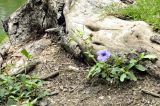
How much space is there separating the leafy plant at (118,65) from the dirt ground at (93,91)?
10 centimetres

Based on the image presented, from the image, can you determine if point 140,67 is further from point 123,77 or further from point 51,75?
point 51,75

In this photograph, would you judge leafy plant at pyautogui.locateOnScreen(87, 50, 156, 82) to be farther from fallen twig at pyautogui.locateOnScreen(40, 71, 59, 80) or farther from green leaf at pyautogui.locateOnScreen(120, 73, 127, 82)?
fallen twig at pyautogui.locateOnScreen(40, 71, 59, 80)

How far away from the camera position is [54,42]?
606 cm

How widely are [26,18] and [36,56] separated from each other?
147cm

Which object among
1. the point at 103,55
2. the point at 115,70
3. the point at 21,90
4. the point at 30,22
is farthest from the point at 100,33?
the point at 30,22

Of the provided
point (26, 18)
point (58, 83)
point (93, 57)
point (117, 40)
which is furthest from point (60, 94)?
point (26, 18)

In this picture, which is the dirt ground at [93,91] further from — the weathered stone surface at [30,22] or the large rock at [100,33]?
the weathered stone surface at [30,22]

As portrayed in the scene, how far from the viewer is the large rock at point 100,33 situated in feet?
16.2

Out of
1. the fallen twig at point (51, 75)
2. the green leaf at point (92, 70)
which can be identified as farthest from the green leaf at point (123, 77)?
the fallen twig at point (51, 75)

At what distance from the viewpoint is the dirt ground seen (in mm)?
4453

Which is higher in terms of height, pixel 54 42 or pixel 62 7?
pixel 62 7

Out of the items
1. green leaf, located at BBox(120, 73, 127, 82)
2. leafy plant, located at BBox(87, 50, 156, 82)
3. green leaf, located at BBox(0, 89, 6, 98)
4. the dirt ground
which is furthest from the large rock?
green leaf, located at BBox(0, 89, 6, 98)

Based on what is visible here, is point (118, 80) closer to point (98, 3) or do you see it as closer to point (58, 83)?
point (58, 83)

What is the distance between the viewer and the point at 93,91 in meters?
4.66
